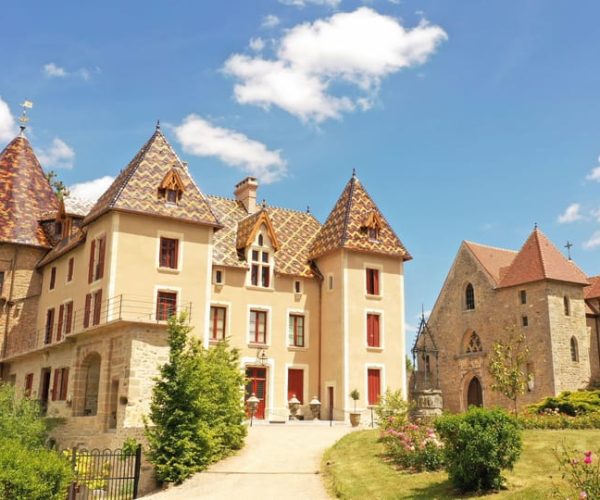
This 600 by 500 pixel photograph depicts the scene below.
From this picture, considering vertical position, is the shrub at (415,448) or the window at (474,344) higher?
the window at (474,344)

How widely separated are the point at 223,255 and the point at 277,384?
6.72m

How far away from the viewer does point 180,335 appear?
21156mm

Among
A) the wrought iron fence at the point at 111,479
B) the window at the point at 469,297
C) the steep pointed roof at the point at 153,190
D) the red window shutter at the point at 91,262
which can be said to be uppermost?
the steep pointed roof at the point at 153,190

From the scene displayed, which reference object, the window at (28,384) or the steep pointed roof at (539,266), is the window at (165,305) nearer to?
the window at (28,384)

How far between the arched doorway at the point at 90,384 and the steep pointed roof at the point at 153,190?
237 inches

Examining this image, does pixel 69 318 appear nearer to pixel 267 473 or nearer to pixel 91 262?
pixel 91 262

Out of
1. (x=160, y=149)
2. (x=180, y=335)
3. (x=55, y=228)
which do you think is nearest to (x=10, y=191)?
(x=55, y=228)

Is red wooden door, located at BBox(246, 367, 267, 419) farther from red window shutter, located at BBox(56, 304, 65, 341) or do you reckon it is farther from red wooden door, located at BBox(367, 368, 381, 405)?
red window shutter, located at BBox(56, 304, 65, 341)

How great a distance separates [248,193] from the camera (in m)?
37.1

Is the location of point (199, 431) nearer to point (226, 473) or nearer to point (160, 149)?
point (226, 473)

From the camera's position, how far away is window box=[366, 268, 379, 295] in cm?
3356

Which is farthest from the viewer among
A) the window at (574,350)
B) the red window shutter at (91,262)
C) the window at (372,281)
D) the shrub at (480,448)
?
the window at (574,350)

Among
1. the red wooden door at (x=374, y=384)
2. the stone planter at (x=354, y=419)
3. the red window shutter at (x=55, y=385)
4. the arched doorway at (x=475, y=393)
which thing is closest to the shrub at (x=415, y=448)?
the stone planter at (x=354, y=419)

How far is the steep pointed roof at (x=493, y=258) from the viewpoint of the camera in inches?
1698
